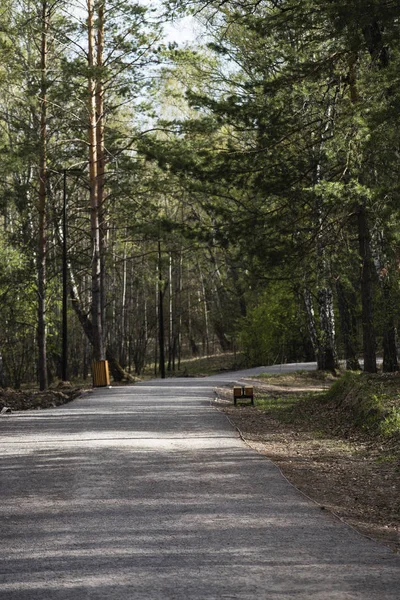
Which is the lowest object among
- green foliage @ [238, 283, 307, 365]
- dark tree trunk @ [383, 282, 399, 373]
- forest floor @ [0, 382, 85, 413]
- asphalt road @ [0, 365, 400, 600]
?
asphalt road @ [0, 365, 400, 600]

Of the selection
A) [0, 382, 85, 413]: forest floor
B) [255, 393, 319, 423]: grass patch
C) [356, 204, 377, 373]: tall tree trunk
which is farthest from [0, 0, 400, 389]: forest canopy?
[0, 382, 85, 413]: forest floor

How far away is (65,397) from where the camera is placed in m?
22.8

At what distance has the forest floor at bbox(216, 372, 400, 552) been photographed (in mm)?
8492

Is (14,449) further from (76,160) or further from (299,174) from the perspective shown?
(76,160)

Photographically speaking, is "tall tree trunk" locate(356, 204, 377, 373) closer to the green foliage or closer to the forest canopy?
the forest canopy

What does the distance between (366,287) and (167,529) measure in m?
14.4

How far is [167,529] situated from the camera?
23.7ft

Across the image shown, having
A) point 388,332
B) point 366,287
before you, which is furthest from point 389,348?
point 366,287

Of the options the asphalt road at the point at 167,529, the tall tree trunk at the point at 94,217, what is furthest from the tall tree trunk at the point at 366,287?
the tall tree trunk at the point at 94,217

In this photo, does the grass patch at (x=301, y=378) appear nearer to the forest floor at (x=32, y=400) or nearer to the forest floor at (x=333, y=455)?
the forest floor at (x=32, y=400)

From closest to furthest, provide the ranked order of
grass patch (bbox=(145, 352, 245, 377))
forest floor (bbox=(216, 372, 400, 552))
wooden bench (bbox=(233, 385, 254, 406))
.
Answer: forest floor (bbox=(216, 372, 400, 552))
wooden bench (bbox=(233, 385, 254, 406))
grass patch (bbox=(145, 352, 245, 377))

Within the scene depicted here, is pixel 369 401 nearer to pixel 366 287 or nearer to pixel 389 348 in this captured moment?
pixel 366 287

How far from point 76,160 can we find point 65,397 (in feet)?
43.9

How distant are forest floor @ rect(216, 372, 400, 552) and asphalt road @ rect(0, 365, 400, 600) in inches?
13.8
